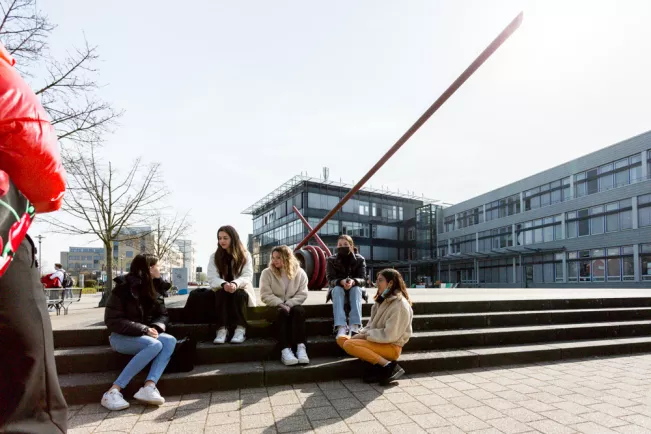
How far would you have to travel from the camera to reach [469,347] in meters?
5.40

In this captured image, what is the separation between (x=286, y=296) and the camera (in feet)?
17.1

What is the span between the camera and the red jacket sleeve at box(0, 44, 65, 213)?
1238 mm

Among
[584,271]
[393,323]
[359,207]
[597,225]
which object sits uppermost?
[359,207]

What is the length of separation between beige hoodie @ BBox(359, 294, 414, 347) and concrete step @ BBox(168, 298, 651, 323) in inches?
57.4

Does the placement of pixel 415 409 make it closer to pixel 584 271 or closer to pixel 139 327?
pixel 139 327

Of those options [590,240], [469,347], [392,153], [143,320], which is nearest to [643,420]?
[469,347]

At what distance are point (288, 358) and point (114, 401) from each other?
179 centimetres

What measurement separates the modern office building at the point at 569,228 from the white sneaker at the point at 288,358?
102ft

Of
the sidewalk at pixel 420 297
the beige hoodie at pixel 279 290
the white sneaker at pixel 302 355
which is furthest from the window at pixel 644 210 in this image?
the white sneaker at pixel 302 355

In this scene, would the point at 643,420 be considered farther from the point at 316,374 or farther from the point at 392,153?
the point at 392,153

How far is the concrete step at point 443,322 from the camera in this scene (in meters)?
4.66

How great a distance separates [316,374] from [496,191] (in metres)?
43.5

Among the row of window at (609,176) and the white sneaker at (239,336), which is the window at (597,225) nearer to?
the row of window at (609,176)

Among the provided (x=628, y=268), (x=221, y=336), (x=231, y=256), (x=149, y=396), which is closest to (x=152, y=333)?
(x=149, y=396)
